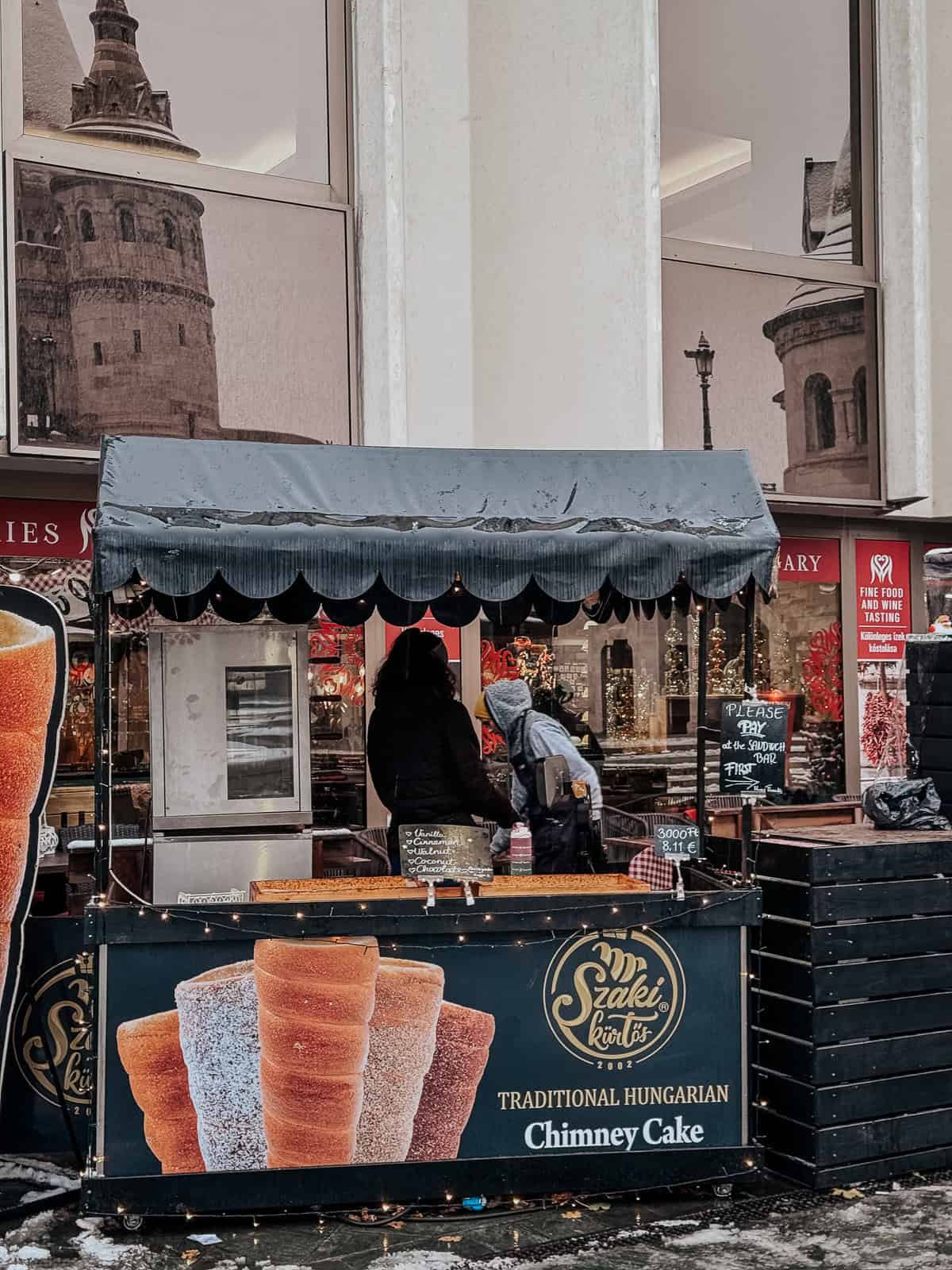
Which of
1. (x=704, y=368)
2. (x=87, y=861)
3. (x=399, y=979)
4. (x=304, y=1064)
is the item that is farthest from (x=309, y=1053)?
(x=704, y=368)

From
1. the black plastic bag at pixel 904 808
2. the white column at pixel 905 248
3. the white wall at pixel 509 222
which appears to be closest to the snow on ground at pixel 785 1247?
the black plastic bag at pixel 904 808

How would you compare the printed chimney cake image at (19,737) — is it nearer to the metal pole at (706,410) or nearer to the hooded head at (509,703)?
the hooded head at (509,703)

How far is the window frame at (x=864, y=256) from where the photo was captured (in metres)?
11.6

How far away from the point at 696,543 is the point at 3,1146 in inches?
157

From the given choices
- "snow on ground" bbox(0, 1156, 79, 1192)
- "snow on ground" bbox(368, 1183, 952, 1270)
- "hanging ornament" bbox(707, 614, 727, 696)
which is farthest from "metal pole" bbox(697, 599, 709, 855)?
"hanging ornament" bbox(707, 614, 727, 696)

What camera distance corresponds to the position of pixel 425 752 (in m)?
7.25

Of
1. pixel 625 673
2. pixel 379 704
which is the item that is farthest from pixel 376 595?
pixel 625 673

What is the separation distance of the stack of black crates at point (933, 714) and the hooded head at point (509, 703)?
2352 mm

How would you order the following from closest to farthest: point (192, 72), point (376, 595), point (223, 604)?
1. point (376, 595)
2. point (223, 604)
3. point (192, 72)

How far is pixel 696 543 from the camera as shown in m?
5.87

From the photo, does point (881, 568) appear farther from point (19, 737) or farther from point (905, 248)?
point (19, 737)

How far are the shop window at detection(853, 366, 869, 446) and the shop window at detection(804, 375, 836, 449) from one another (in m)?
0.27

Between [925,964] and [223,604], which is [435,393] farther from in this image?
[925,964]

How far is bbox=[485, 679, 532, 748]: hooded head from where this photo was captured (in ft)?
26.8
